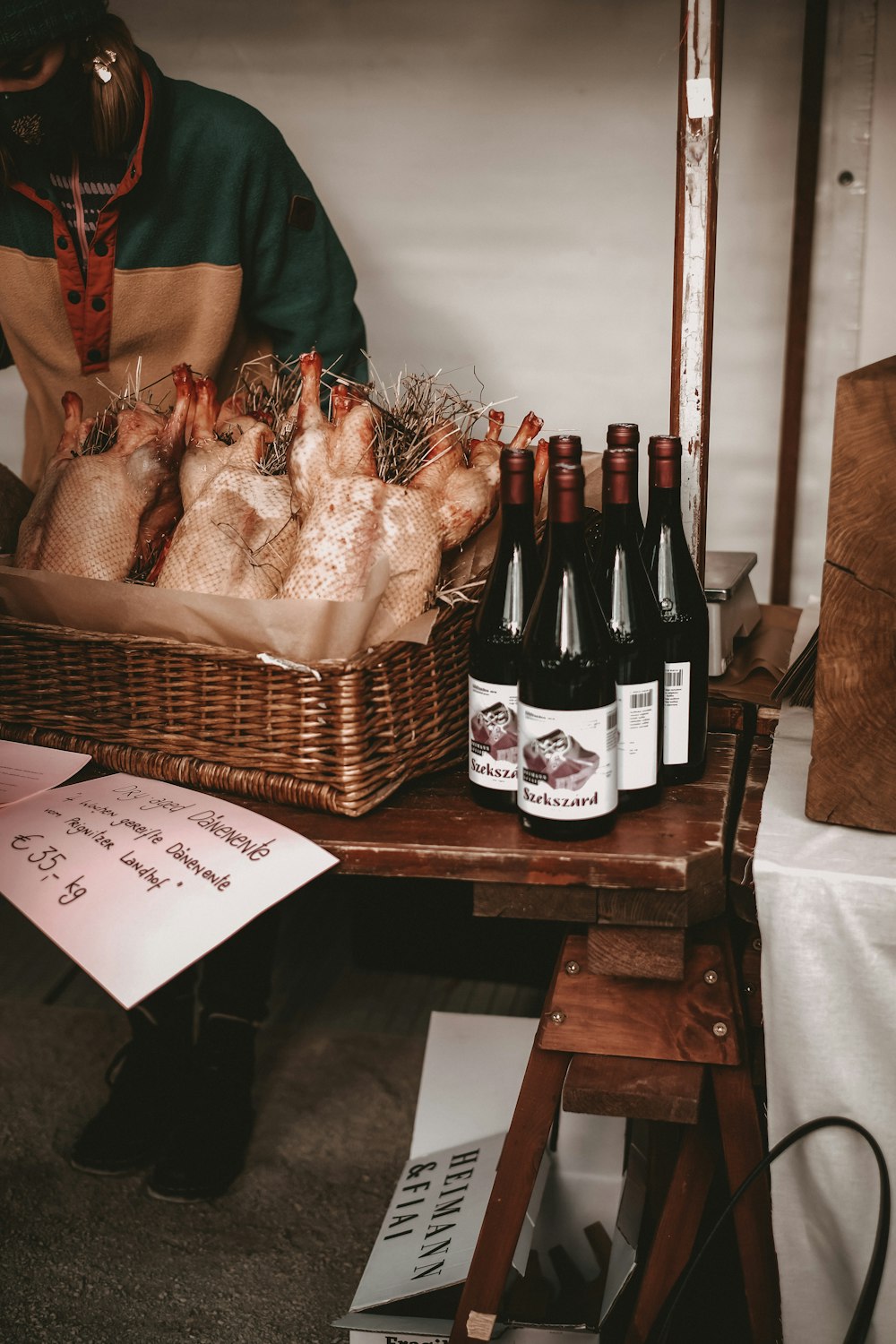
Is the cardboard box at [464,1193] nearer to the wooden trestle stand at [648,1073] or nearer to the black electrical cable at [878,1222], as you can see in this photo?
the wooden trestle stand at [648,1073]

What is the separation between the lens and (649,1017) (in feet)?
3.32

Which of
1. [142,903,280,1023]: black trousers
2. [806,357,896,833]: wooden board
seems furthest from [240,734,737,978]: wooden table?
[142,903,280,1023]: black trousers

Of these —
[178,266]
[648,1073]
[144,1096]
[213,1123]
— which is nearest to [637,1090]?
[648,1073]

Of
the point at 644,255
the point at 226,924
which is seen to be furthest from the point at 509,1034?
the point at 644,255

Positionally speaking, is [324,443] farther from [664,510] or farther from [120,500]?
[664,510]

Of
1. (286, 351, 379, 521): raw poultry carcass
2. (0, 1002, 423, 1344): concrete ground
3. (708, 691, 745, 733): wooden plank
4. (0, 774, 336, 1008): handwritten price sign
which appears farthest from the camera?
(0, 1002, 423, 1344): concrete ground

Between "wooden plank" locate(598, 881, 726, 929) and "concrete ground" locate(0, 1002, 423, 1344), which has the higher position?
"wooden plank" locate(598, 881, 726, 929)

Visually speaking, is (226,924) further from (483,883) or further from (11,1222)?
(11,1222)

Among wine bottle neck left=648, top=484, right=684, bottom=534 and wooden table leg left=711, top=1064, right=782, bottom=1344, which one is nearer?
wooden table leg left=711, top=1064, right=782, bottom=1344

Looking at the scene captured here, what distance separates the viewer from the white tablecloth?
0.93m

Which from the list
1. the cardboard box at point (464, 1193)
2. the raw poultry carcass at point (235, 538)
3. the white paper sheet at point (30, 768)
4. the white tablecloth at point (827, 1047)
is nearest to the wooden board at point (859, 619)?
the white tablecloth at point (827, 1047)

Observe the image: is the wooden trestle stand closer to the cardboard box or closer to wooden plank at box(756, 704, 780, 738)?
the cardboard box

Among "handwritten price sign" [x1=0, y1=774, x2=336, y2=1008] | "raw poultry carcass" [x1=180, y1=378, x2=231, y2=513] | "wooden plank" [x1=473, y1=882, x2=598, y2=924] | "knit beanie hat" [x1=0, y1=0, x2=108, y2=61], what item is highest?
"knit beanie hat" [x1=0, y1=0, x2=108, y2=61]

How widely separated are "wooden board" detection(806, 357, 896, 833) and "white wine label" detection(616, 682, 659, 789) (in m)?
0.15
